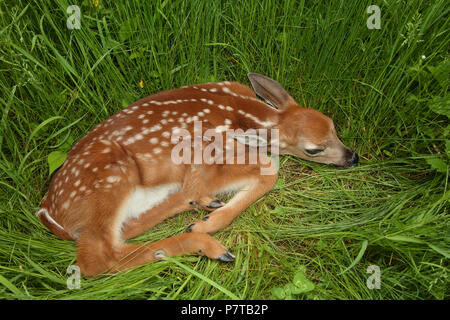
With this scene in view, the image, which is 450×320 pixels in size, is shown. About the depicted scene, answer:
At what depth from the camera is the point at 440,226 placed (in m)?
2.21

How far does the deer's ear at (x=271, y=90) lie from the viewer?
289 centimetres

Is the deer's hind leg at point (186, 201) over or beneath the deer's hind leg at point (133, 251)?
over

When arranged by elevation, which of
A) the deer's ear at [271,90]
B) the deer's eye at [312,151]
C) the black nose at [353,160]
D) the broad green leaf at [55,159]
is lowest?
the broad green leaf at [55,159]

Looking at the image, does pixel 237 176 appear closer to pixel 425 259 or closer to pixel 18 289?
pixel 425 259

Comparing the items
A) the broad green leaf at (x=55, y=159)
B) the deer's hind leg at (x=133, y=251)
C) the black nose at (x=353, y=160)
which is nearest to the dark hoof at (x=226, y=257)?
the deer's hind leg at (x=133, y=251)

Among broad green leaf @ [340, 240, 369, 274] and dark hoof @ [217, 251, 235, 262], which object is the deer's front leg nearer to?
dark hoof @ [217, 251, 235, 262]

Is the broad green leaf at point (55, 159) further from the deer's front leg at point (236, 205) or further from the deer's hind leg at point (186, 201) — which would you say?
the deer's front leg at point (236, 205)

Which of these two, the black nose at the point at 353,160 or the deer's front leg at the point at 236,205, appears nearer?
the deer's front leg at the point at 236,205

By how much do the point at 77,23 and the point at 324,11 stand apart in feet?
5.84

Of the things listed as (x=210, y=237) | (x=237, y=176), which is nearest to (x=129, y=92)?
(x=237, y=176)

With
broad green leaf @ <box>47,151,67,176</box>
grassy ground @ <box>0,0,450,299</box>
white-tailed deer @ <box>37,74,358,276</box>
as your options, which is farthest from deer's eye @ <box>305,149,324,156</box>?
broad green leaf @ <box>47,151,67,176</box>

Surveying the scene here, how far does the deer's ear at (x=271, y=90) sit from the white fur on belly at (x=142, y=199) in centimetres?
95

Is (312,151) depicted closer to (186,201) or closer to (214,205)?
(214,205)

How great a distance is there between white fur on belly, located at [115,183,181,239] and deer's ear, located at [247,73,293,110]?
3.12ft
